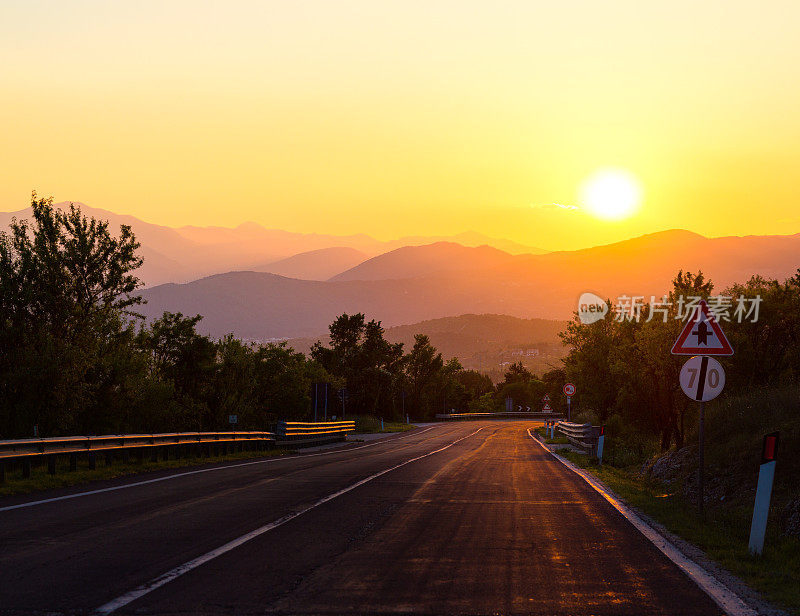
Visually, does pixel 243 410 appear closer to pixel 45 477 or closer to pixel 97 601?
pixel 45 477

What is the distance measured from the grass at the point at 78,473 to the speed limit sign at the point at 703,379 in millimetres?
11427

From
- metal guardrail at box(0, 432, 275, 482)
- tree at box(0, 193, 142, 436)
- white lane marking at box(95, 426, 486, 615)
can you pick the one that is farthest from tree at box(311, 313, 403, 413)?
white lane marking at box(95, 426, 486, 615)

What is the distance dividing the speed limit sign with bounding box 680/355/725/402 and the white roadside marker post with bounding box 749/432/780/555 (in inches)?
116

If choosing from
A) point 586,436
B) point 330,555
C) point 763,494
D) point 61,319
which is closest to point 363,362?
Answer: point 586,436

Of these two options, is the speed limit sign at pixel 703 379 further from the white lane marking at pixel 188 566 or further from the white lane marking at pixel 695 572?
the white lane marking at pixel 188 566

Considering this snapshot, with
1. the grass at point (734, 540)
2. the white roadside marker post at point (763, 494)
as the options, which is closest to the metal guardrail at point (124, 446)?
the grass at point (734, 540)

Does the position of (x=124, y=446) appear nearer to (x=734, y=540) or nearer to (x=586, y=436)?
(x=734, y=540)

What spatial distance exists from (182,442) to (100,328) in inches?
276

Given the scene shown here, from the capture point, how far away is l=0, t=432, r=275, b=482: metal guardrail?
51.8ft

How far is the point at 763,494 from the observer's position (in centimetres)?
898

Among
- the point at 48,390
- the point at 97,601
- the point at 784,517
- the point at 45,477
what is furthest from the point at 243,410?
the point at 97,601

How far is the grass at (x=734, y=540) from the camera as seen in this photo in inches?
293

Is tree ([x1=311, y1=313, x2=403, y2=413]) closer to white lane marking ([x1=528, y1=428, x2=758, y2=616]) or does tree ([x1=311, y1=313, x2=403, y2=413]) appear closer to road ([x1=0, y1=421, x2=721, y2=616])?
road ([x1=0, y1=421, x2=721, y2=616])

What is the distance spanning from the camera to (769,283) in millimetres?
30453
